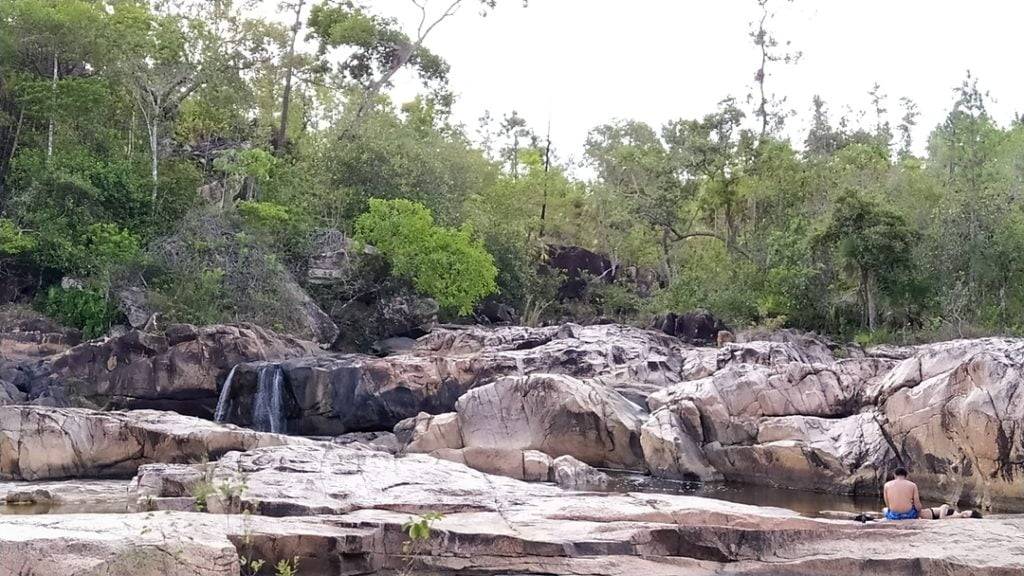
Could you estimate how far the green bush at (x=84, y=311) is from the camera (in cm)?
2714

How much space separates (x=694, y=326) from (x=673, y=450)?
12.9 metres

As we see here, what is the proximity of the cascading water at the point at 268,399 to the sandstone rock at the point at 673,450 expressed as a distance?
9.06 m

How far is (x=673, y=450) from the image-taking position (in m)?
18.2

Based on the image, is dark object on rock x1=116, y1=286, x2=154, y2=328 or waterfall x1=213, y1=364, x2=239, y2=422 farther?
dark object on rock x1=116, y1=286, x2=154, y2=328

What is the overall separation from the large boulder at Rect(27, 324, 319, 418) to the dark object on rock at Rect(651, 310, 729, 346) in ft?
40.9

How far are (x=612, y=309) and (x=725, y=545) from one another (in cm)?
2829

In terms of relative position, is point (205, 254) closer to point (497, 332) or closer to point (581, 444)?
point (497, 332)

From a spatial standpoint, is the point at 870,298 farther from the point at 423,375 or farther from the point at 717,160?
the point at 423,375

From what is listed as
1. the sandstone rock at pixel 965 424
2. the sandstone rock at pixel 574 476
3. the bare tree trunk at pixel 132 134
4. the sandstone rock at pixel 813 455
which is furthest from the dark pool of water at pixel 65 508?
the bare tree trunk at pixel 132 134

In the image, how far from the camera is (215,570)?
26.7ft

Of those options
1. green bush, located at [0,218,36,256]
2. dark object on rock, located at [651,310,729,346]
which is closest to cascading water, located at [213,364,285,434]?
green bush, located at [0,218,36,256]

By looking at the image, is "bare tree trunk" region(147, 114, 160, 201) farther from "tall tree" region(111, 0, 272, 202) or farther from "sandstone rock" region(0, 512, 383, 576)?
"sandstone rock" region(0, 512, 383, 576)

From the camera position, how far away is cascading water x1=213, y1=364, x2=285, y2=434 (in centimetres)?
2341

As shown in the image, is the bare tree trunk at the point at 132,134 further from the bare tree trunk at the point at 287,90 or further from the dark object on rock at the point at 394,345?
the dark object on rock at the point at 394,345
